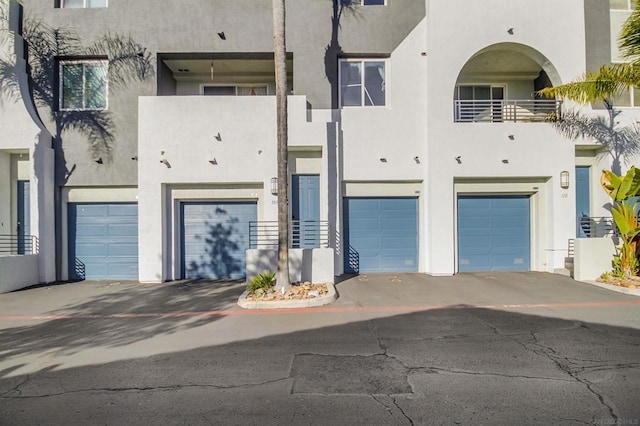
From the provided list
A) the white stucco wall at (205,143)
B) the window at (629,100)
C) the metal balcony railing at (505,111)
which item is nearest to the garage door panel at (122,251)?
the white stucco wall at (205,143)

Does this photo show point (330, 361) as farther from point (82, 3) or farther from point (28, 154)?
point (82, 3)

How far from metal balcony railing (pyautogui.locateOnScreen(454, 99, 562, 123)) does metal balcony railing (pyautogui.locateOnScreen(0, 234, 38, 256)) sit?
14150mm

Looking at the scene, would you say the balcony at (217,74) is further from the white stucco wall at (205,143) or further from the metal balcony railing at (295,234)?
the metal balcony railing at (295,234)

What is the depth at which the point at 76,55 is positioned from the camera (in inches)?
452

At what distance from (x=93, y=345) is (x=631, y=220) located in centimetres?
1327

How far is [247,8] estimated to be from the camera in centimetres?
1152

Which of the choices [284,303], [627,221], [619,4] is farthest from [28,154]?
[619,4]

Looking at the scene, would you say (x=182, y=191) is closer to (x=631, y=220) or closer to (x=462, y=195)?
(x=462, y=195)

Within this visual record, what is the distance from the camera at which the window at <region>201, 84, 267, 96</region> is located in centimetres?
1315

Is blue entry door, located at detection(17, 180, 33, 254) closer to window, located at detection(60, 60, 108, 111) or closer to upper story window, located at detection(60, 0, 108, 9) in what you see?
window, located at detection(60, 60, 108, 111)

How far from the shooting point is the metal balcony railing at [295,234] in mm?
10953

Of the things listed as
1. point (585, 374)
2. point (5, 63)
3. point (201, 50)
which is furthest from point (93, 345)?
point (5, 63)

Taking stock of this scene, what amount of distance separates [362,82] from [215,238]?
23.2 feet

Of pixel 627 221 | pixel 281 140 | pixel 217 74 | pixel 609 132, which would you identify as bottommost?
pixel 627 221
